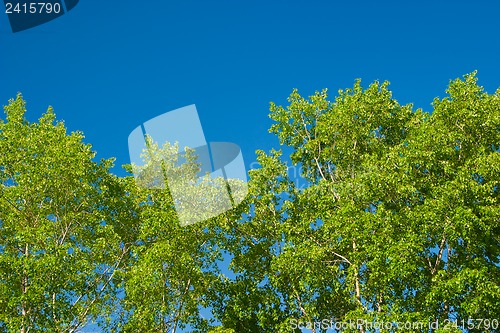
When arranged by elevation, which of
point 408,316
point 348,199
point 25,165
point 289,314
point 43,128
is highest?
point 43,128

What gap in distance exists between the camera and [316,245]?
86.4ft

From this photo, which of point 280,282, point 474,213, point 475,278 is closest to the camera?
point 475,278

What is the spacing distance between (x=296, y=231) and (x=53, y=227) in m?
12.0

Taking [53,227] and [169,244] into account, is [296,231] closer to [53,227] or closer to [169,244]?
[169,244]

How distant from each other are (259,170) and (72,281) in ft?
37.4

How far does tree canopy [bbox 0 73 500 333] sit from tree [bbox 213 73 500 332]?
9cm

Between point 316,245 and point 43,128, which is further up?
point 43,128

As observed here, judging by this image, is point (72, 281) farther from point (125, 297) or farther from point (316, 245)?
point (316, 245)

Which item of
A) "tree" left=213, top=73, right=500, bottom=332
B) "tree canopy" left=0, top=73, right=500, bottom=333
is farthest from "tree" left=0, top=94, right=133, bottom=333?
"tree" left=213, top=73, right=500, bottom=332

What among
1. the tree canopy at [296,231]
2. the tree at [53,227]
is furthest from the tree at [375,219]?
the tree at [53,227]

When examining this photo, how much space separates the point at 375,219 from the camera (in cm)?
2364

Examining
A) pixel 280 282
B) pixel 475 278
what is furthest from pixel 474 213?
pixel 280 282

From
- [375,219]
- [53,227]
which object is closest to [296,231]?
[375,219]

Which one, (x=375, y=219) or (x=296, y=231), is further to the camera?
(x=296, y=231)
